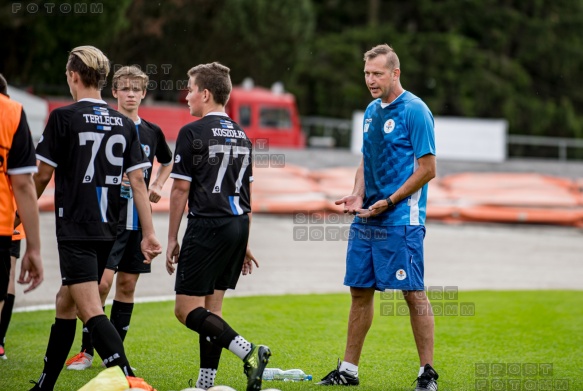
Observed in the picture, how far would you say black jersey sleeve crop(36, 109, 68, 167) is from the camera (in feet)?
18.8

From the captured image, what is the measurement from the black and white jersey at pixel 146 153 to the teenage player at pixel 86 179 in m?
1.20

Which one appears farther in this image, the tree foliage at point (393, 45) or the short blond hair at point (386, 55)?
the tree foliage at point (393, 45)

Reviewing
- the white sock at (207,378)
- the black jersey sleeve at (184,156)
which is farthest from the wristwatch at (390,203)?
the white sock at (207,378)

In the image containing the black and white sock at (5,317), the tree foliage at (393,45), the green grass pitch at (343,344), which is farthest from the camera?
the tree foliage at (393,45)

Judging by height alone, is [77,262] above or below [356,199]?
below

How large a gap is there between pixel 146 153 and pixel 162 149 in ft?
0.86

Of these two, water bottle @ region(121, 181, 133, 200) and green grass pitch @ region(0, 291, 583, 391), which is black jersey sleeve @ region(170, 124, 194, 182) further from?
green grass pitch @ region(0, 291, 583, 391)

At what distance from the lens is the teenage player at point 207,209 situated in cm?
609

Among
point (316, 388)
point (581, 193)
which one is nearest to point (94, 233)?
point (316, 388)

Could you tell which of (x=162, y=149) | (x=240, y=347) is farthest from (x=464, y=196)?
(x=240, y=347)

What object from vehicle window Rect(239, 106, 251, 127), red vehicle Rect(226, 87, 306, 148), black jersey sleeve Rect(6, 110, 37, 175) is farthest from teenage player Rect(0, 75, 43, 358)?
vehicle window Rect(239, 106, 251, 127)

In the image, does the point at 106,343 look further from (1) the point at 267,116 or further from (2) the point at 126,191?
(1) the point at 267,116

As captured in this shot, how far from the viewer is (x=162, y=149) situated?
755cm

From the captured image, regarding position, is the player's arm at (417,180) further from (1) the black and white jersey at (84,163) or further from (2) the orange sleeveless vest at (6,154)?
(2) the orange sleeveless vest at (6,154)
